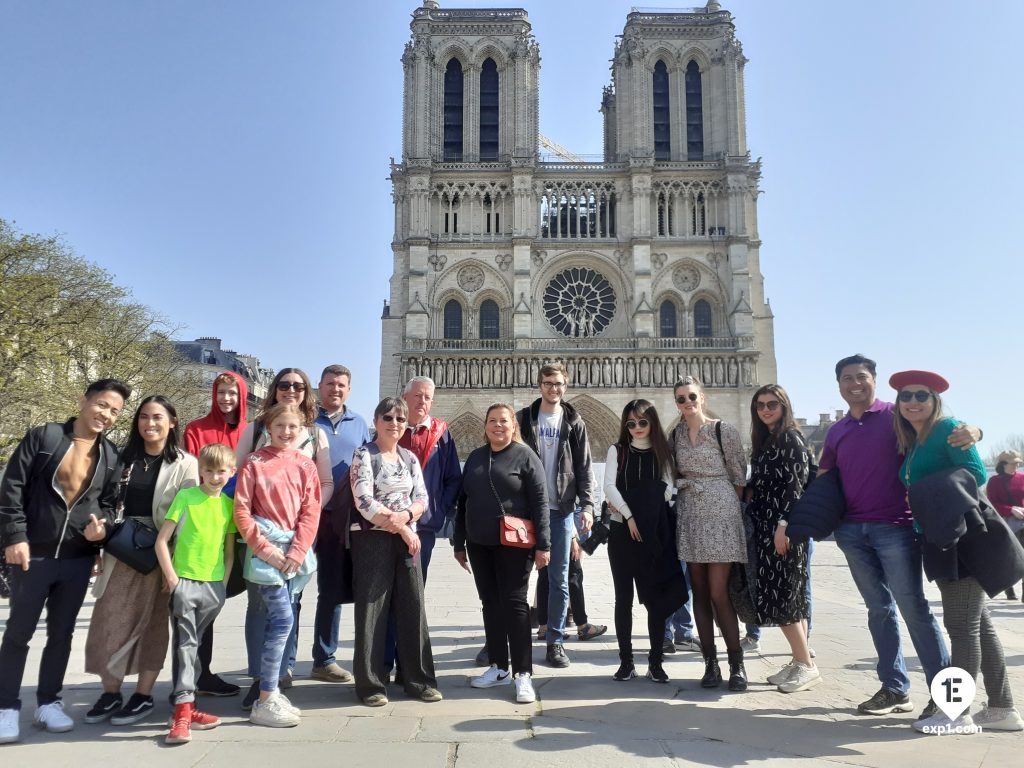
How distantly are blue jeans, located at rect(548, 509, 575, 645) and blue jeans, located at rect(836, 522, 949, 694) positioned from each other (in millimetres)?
1912

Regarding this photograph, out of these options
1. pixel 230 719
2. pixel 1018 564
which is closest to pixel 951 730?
pixel 1018 564

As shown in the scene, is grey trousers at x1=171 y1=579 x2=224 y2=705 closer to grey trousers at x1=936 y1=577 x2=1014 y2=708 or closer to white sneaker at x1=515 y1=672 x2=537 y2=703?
white sneaker at x1=515 y1=672 x2=537 y2=703

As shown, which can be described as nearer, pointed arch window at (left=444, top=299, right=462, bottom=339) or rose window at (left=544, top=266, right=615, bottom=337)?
pointed arch window at (left=444, top=299, right=462, bottom=339)

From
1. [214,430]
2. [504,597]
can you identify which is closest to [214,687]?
[214,430]

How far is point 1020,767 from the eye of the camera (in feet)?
10.4

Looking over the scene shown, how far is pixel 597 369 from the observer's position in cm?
3091

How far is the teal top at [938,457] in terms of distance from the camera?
3801mm

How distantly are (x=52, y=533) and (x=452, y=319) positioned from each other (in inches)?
1138

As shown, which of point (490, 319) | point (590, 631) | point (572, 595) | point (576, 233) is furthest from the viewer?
point (576, 233)

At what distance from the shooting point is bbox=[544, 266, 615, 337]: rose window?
32750mm

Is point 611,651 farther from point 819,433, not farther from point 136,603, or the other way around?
point 819,433

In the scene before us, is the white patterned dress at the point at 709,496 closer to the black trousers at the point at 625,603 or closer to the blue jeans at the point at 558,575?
the black trousers at the point at 625,603

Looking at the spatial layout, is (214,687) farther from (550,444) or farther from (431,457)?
(550,444)

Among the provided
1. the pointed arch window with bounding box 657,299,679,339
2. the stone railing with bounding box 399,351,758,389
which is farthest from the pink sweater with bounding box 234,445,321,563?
the pointed arch window with bounding box 657,299,679,339
